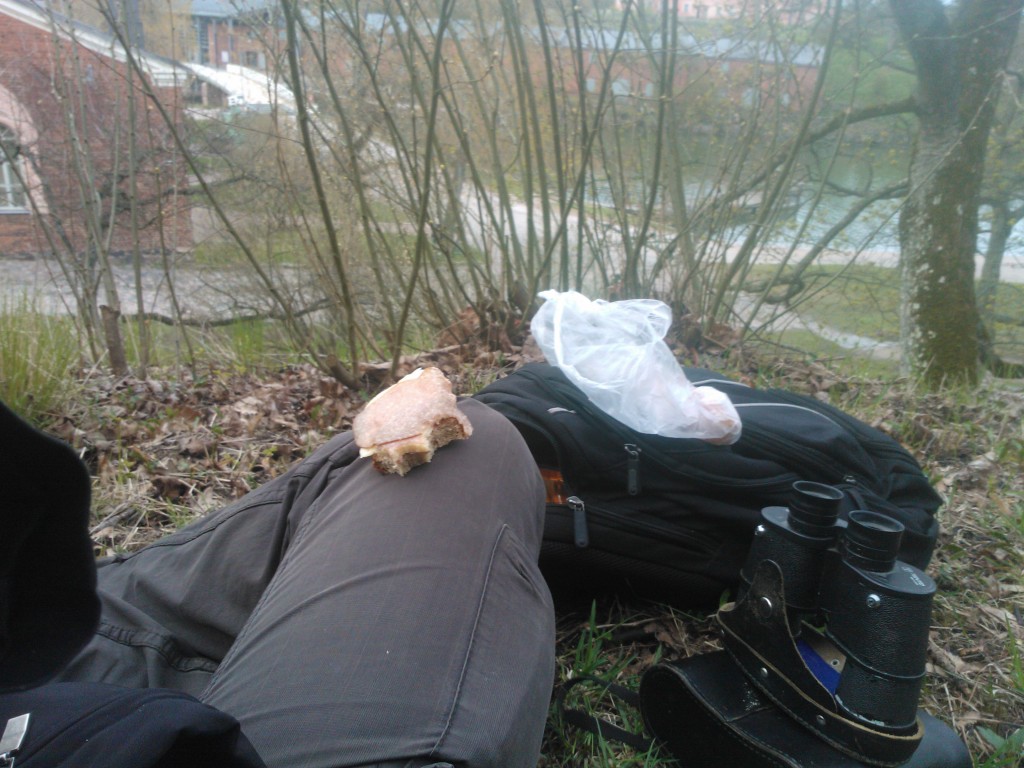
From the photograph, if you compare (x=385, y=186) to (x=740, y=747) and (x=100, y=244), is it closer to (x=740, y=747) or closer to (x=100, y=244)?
(x=100, y=244)

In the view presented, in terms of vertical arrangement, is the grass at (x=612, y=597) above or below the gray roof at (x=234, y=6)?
below

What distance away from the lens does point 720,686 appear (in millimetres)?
1333

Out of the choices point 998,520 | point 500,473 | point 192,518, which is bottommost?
point 192,518

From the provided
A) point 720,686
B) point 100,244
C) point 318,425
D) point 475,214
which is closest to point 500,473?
point 720,686

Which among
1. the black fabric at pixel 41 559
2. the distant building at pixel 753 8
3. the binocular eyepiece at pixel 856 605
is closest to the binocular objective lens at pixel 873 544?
the binocular eyepiece at pixel 856 605

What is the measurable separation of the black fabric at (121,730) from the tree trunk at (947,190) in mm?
5055

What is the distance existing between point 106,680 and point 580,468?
98 centimetres

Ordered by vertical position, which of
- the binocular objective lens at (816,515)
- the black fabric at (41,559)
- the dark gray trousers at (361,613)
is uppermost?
the black fabric at (41,559)

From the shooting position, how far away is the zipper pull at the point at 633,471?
1.66m

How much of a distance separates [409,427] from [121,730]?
708 mm

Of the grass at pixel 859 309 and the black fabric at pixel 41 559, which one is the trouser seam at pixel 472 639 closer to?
the black fabric at pixel 41 559

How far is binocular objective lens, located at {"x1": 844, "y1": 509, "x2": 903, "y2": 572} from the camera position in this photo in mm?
1157

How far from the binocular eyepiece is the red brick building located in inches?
139

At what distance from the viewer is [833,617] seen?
4.00ft
